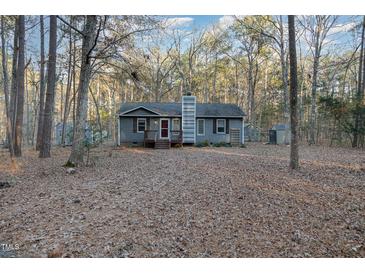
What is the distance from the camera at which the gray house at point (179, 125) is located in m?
17.1

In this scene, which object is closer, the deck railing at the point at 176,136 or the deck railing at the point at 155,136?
the deck railing at the point at 155,136

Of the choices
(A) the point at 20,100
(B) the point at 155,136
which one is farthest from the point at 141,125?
(A) the point at 20,100

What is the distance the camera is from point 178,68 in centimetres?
2923

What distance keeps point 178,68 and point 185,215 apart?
27111 mm

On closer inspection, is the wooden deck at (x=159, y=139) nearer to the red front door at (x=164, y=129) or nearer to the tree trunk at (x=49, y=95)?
the red front door at (x=164, y=129)

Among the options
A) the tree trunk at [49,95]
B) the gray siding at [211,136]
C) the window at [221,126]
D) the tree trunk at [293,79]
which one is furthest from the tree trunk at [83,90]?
the window at [221,126]

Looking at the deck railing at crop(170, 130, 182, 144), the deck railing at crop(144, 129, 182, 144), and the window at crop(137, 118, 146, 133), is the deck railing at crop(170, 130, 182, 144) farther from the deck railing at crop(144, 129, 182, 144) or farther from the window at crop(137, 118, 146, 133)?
the window at crop(137, 118, 146, 133)

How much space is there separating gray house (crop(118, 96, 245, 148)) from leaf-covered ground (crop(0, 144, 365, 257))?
34.3 feet

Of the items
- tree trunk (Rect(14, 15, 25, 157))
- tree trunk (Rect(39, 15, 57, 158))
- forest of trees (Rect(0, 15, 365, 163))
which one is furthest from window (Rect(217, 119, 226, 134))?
tree trunk (Rect(14, 15, 25, 157))

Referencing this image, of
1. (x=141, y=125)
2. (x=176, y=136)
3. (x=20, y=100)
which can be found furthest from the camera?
(x=141, y=125)

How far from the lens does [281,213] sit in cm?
407

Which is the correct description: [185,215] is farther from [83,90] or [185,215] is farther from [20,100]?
[20,100]

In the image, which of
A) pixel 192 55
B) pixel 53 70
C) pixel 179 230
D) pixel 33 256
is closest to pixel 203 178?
pixel 179 230
